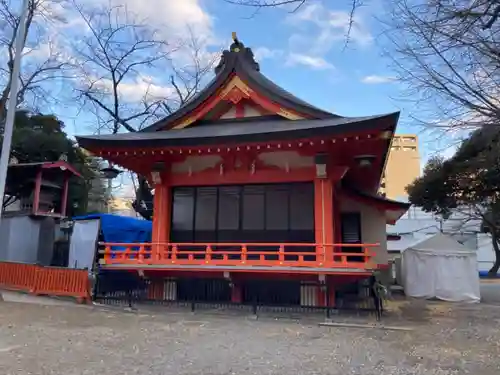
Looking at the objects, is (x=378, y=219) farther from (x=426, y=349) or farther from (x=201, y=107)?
(x=426, y=349)

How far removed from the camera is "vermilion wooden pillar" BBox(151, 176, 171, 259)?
39.4 feet

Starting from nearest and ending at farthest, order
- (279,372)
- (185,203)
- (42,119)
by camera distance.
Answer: (279,372) < (185,203) < (42,119)

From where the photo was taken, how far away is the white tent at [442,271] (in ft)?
50.3

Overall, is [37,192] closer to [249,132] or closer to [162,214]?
[162,214]

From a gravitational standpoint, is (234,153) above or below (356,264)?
above

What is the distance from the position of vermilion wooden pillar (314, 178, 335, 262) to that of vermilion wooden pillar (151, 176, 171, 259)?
4321mm

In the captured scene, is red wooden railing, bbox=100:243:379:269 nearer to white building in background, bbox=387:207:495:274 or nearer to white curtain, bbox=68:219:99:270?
white curtain, bbox=68:219:99:270

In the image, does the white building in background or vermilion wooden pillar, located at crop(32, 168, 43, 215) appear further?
the white building in background

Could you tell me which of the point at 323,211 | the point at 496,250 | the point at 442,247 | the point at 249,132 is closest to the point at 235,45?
the point at 249,132

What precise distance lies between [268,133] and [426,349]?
18.9 ft

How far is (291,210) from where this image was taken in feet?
38.0

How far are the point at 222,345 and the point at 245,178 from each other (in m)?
5.59

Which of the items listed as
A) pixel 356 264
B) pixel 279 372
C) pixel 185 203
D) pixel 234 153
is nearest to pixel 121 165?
pixel 185 203

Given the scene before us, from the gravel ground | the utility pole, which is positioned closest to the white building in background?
the gravel ground
